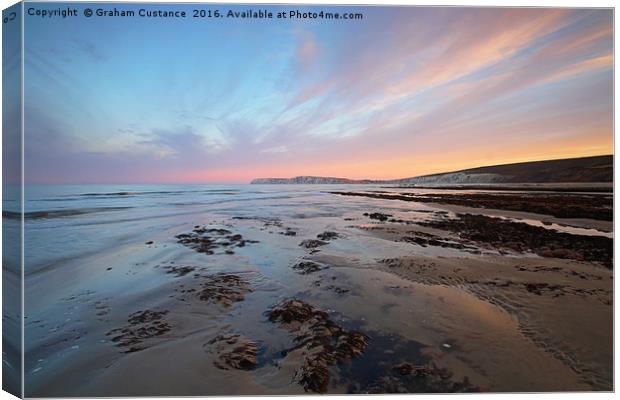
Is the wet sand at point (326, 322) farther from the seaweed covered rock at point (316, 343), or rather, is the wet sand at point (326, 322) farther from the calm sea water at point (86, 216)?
the calm sea water at point (86, 216)

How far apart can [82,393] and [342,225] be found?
5.67 m

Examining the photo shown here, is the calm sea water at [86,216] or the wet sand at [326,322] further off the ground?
the calm sea water at [86,216]

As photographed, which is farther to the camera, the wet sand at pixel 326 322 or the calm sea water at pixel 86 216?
the calm sea water at pixel 86 216

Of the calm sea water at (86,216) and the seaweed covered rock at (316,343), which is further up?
the calm sea water at (86,216)

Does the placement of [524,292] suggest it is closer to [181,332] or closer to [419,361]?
[419,361]

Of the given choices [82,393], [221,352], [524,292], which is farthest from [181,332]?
[524,292]

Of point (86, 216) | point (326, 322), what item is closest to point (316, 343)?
point (326, 322)

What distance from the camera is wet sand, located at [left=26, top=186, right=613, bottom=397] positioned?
201 cm

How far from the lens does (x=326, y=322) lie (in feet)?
Answer: 7.95

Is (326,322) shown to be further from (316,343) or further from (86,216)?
(86,216)

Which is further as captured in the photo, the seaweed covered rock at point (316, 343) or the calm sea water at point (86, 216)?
the calm sea water at point (86, 216)

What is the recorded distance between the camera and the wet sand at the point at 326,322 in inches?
79.2

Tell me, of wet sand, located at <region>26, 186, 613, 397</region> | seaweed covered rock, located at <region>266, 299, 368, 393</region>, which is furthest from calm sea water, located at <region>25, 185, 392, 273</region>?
seaweed covered rock, located at <region>266, 299, 368, 393</region>

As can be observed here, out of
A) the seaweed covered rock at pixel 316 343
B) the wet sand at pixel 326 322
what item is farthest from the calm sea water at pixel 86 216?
the seaweed covered rock at pixel 316 343
